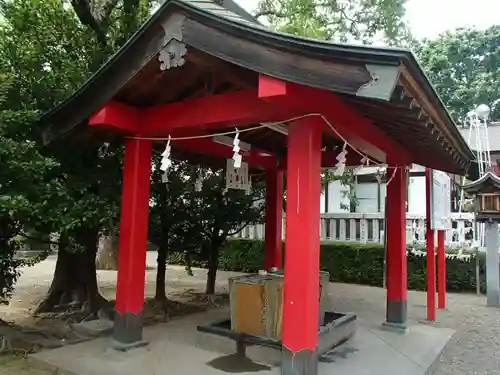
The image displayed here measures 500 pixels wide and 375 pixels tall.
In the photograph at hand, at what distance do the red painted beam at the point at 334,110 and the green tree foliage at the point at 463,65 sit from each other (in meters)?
18.3

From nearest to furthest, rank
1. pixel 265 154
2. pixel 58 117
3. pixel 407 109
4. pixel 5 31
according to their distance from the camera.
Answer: pixel 407 109
pixel 58 117
pixel 5 31
pixel 265 154

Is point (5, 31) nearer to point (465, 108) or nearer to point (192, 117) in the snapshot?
point (192, 117)

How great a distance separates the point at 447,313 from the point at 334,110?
6201mm

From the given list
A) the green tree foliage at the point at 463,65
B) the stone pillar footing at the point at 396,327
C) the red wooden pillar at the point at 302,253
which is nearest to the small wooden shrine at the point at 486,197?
the stone pillar footing at the point at 396,327

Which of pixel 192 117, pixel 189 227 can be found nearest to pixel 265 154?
pixel 189 227

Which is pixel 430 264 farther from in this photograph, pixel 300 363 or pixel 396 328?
pixel 300 363

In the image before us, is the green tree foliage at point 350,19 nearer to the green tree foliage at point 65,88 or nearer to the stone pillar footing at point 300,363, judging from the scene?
the green tree foliage at point 65,88

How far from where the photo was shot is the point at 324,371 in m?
4.63

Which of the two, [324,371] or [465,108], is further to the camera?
→ [465,108]

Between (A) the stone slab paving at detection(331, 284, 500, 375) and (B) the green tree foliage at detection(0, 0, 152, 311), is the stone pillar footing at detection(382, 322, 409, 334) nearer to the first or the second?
(A) the stone slab paving at detection(331, 284, 500, 375)

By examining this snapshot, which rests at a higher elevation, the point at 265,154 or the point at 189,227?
the point at 265,154

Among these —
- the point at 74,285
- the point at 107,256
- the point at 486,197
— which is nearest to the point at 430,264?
the point at 486,197

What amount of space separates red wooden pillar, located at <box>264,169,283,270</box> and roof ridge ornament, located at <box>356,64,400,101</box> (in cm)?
517

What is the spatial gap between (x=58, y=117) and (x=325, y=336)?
13.5 feet
